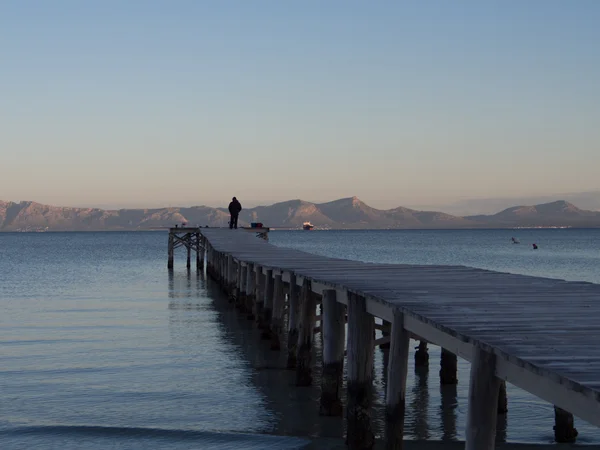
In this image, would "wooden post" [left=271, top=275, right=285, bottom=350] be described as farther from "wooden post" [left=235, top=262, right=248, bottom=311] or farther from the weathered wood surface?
"wooden post" [left=235, top=262, right=248, bottom=311]

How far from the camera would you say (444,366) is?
13.6 m

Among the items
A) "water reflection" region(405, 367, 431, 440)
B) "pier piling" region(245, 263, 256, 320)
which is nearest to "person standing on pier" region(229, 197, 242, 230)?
"pier piling" region(245, 263, 256, 320)

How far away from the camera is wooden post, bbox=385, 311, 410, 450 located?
8539mm

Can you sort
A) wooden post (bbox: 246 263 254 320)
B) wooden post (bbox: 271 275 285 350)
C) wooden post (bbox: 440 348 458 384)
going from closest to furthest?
wooden post (bbox: 440 348 458 384) → wooden post (bbox: 271 275 285 350) → wooden post (bbox: 246 263 254 320)

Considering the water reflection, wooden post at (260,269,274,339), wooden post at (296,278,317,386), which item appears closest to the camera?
the water reflection

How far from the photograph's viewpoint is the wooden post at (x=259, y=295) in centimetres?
1949

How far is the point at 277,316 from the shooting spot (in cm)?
1733

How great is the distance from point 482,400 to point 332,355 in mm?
5007

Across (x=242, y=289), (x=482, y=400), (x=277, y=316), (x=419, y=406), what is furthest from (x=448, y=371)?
(x=242, y=289)

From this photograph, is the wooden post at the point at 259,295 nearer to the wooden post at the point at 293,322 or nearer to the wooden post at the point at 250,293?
the wooden post at the point at 250,293

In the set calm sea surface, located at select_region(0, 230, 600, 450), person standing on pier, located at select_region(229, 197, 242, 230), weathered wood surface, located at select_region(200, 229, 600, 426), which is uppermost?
person standing on pier, located at select_region(229, 197, 242, 230)

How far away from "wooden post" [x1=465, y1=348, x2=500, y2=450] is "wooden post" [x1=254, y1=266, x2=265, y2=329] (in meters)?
12.8

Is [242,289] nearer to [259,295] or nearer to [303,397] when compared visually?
[259,295]

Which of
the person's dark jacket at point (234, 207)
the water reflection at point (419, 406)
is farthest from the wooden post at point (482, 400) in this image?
the person's dark jacket at point (234, 207)
